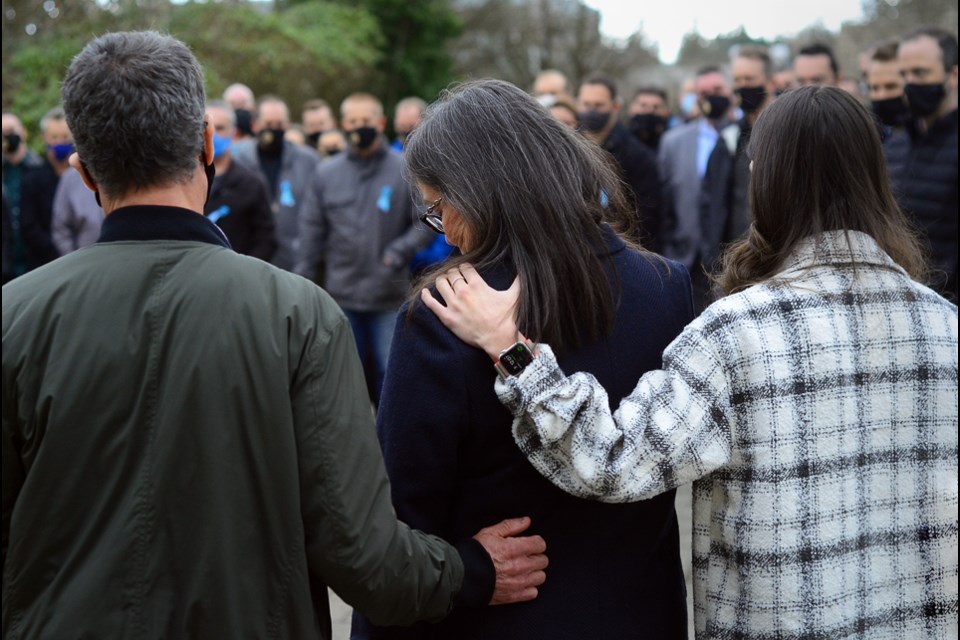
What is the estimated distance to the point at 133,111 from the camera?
1.76 metres

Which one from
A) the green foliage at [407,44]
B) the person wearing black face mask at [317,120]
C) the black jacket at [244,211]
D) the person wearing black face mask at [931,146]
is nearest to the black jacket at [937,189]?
the person wearing black face mask at [931,146]

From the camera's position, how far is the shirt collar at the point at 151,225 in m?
1.78

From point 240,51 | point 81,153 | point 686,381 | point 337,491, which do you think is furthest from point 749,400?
point 240,51

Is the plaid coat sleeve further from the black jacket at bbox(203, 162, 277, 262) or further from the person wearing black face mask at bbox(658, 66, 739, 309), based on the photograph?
the black jacket at bbox(203, 162, 277, 262)

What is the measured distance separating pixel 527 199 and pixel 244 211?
5.02 m

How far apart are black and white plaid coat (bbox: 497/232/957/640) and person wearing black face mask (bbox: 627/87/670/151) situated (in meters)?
6.79

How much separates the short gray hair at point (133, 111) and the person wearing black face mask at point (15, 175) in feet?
23.5

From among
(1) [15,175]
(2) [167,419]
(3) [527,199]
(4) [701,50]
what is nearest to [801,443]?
(3) [527,199]

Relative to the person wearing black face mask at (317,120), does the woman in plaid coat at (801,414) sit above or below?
below

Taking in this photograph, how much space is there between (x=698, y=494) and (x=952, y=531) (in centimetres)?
54

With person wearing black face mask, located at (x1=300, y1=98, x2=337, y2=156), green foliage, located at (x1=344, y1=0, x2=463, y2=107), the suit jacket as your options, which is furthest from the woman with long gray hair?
green foliage, located at (x1=344, y1=0, x2=463, y2=107)

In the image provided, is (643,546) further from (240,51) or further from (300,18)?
(300,18)

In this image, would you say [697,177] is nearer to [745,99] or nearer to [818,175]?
[745,99]

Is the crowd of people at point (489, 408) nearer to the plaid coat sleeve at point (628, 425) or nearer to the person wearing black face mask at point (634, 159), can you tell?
the plaid coat sleeve at point (628, 425)
